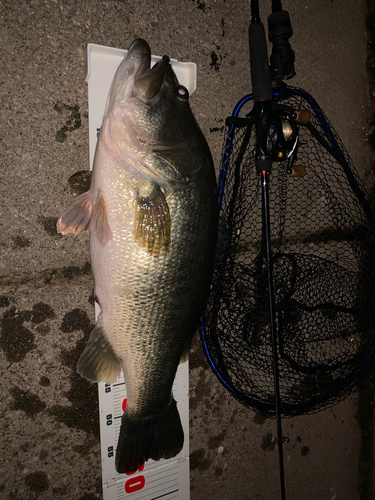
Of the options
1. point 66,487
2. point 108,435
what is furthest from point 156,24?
point 66,487

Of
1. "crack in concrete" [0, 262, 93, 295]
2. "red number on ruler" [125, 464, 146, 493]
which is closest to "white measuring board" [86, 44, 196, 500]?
"red number on ruler" [125, 464, 146, 493]

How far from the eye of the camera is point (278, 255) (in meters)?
1.87

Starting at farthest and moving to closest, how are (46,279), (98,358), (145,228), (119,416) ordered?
(119,416)
(46,279)
(98,358)
(145,228)

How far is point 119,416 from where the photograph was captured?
171 centimetres

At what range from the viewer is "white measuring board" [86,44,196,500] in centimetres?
151

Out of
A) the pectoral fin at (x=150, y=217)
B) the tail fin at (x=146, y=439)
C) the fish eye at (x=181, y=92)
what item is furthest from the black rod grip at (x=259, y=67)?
the tail fin at (x=146, y=439)

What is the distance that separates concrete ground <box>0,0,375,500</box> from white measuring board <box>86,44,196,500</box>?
83 millimetres

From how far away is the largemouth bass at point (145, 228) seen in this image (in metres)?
1.19

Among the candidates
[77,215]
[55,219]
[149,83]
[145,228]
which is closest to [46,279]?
[55,219]

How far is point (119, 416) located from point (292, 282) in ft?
3.90

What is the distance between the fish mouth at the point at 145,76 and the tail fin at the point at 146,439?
130 cm

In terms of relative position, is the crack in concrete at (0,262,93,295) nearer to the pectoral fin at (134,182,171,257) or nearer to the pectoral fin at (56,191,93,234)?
the pectoral fin at (56,191,93,234)

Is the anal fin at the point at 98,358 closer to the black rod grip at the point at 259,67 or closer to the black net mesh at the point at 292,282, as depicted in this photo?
the black net mesh at the point at 292,282

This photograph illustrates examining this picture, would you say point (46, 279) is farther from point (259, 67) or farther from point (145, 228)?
point (259, 67)
